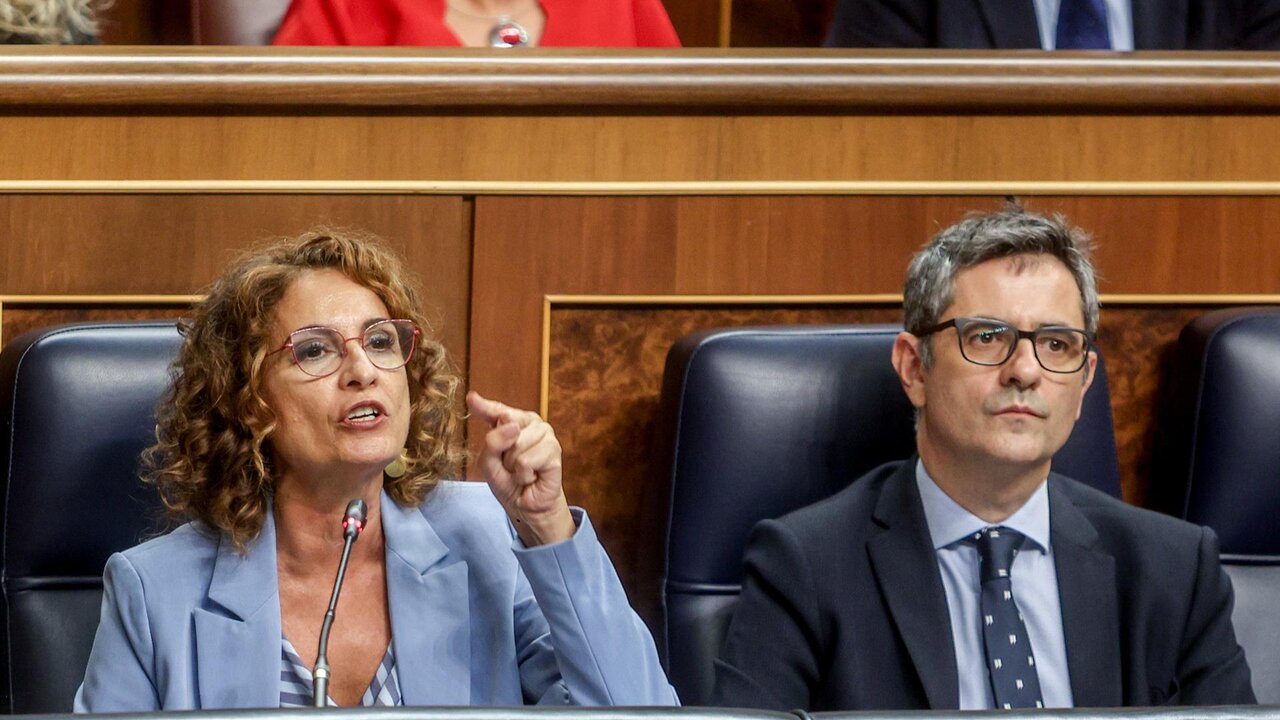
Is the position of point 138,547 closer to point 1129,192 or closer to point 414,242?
point 414,242

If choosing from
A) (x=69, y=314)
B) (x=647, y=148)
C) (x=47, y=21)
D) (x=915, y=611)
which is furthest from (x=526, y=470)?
(x=47, y=21)

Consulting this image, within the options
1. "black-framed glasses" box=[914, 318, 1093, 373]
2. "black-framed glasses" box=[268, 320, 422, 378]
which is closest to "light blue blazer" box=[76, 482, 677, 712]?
"black-framed glasses" box=[268, 320, 422, 378]

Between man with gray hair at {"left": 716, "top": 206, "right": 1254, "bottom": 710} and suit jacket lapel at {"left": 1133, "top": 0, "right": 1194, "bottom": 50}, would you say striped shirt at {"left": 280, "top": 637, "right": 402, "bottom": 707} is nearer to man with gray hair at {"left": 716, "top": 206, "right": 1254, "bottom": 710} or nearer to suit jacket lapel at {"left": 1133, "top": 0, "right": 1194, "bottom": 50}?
man with gray hair at {"left": 716, "top": 206, "right": 1254, "bottom": 710}

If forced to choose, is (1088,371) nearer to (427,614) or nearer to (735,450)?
(735,450)

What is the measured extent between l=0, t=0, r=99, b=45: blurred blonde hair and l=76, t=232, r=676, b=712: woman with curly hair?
45 cm

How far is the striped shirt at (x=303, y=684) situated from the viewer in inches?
50.7

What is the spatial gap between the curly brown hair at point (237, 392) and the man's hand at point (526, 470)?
155 mm

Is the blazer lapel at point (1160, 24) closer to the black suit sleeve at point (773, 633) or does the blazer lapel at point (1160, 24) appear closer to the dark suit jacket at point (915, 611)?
the dark suit jacket at point (915, 611)

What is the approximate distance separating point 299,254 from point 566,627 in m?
0.39

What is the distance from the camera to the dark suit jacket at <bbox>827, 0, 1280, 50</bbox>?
6.25ft

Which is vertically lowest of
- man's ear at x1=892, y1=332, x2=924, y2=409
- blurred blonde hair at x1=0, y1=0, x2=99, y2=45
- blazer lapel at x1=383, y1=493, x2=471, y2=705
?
blazer lapel at x1=383, y1=493, x2=471, y2=705

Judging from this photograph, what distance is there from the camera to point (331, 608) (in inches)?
45.1

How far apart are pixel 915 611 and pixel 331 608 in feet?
1.70

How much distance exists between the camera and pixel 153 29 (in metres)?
2.59
